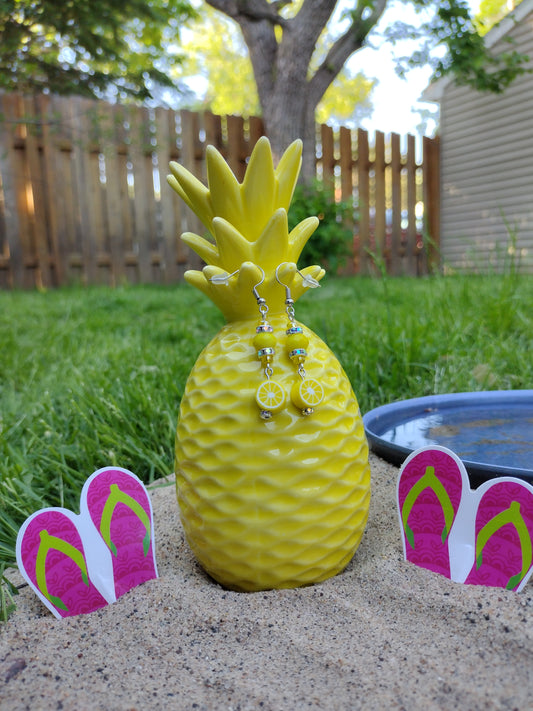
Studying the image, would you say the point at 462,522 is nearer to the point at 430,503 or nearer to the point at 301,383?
the point at 430,503

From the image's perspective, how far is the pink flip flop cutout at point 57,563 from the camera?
909mm

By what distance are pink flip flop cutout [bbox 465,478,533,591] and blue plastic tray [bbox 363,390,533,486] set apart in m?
0.13

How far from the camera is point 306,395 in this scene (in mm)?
867

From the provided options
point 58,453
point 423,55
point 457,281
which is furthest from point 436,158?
point 58,453

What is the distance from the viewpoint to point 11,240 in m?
6.12

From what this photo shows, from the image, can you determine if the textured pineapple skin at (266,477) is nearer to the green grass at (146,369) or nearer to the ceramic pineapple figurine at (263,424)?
the ceramic pineapple figurine at (263,424)

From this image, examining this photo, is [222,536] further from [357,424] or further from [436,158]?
[436,158]

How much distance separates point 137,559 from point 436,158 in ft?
31.7

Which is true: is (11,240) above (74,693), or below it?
above

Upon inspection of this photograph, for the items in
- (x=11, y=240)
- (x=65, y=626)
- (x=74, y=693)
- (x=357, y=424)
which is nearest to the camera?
(x=74, y=693)

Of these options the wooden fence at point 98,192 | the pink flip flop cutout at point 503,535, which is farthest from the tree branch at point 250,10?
the pink flip flop cutout at point 503,535

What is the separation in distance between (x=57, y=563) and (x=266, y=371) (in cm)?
47

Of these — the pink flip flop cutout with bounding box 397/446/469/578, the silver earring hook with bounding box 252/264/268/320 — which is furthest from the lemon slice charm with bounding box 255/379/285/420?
the pink flip flop cutout with bounding box 397/446/469/578

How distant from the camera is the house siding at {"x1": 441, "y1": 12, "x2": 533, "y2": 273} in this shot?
8.25 meters
